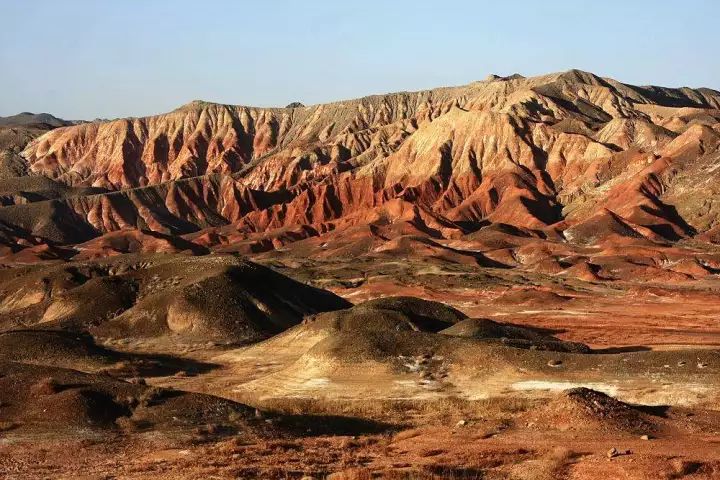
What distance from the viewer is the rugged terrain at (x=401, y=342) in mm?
27594

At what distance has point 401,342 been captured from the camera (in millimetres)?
47562

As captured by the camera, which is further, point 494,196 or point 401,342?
point 494,196

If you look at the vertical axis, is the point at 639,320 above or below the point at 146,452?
below

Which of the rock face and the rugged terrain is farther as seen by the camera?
the rock face

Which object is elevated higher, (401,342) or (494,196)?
(494,196)

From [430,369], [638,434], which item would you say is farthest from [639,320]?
[638,434]

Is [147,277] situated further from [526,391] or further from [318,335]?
[526,391]

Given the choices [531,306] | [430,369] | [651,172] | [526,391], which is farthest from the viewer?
[651,172]

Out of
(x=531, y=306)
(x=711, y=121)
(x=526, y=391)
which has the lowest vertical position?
(x=531, y=306)

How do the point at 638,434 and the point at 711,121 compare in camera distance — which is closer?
the point at 638,434

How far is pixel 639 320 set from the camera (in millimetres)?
78562

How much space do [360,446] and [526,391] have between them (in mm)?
12607

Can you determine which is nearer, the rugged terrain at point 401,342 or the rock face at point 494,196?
the rugged terrain at point 401,342

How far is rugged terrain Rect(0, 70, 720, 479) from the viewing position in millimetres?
27594
